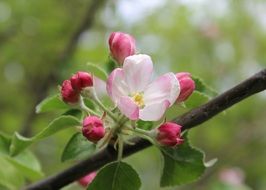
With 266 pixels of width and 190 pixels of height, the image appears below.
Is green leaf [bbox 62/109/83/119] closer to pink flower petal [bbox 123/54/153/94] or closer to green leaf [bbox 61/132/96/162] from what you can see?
green leaf [bbox 61/132/96/162]

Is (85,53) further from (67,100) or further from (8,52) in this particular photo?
(67,100)

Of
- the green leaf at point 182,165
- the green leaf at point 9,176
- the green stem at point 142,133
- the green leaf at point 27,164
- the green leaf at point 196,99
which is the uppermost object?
the green stem at point 142,133

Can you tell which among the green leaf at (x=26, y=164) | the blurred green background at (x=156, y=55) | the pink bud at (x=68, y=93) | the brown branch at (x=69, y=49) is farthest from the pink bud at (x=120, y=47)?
the brown branch at (x=69, y=49)

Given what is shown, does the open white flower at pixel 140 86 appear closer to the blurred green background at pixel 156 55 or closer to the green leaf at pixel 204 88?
the green leaf at pixel 204 88

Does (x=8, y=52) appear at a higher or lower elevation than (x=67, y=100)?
lower

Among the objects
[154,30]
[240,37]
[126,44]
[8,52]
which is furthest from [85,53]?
[126,44]

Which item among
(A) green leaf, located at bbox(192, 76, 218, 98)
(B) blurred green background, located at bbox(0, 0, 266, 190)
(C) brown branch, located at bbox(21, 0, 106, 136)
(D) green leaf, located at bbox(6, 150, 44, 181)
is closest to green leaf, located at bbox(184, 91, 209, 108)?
(A) green leaf, located at bbox(192, 76, 218, 98)
